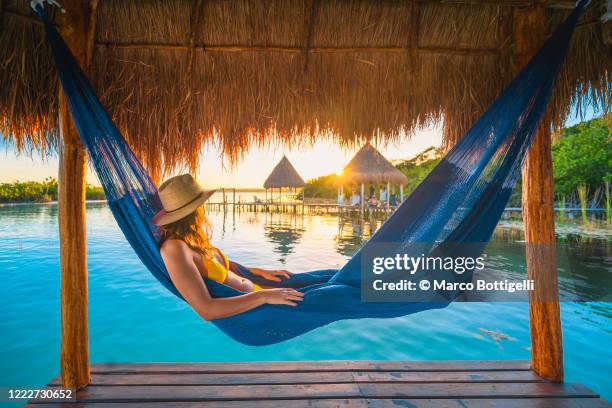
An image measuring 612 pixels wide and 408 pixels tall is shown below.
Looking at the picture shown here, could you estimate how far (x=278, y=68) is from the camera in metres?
1.64

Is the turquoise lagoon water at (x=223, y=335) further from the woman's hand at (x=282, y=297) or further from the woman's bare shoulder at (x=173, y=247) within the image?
the woman's bare shoulder at (x=173, y=247)

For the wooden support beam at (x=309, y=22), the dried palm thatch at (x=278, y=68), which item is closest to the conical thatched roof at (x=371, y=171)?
the dried palm thatch at (x=278, y=68)

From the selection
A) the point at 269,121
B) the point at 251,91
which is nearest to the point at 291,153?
the point at 269,121

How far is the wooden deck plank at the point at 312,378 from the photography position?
132 cm

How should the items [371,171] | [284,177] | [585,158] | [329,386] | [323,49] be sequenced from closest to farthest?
[329,386] → [323,49] → [371,171] → [585,158] → [284,177]

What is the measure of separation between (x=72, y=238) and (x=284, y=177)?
36.7ft

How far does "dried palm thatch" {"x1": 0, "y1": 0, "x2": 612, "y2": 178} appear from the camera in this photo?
1.46 m

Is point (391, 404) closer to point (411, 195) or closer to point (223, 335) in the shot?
point (411, 195)

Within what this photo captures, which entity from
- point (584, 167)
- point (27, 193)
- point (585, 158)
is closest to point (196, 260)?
point (585, 158)

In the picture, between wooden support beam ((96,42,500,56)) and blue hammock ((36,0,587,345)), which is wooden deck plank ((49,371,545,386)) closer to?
blue hammock ((36,0,587,345))

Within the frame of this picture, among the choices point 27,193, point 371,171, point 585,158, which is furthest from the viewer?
point 27,193

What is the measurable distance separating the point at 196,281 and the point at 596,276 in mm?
4956

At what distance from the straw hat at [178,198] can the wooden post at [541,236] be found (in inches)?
54.2

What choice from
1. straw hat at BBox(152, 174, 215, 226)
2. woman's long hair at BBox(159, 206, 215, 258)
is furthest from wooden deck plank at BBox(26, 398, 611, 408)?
straw hat at BBox(152, 174, 215, 226)
